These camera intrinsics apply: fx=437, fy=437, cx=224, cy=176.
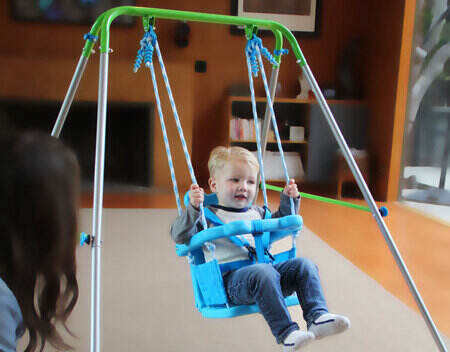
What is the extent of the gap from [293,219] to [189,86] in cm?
288

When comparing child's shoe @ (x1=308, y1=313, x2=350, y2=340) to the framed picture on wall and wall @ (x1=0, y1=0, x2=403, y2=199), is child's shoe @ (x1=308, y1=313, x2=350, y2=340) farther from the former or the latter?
the framed picture on wall

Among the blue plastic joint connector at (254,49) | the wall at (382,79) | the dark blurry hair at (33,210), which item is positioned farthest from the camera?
the wall at (382,79)

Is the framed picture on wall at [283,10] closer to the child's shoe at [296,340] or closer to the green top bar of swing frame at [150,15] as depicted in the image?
the green top bar of swing frame at [150,15]

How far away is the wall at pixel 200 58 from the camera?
369 centimetres

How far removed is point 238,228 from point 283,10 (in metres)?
3.40

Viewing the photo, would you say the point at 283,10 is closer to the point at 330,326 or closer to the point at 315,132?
the point at 315,132

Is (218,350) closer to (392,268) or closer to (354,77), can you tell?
(392,268)

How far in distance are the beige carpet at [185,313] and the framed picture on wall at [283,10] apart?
8.11 feet

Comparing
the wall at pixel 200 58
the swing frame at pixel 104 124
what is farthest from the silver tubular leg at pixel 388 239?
the wall at pixel 200 58

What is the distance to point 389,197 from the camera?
3.76m

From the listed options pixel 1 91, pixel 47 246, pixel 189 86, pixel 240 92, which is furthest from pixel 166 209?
pixel 47 246

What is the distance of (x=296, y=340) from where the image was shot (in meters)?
1.08

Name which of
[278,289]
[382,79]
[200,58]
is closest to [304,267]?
[278,289]

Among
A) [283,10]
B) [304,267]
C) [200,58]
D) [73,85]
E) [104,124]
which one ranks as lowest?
[304,267]
